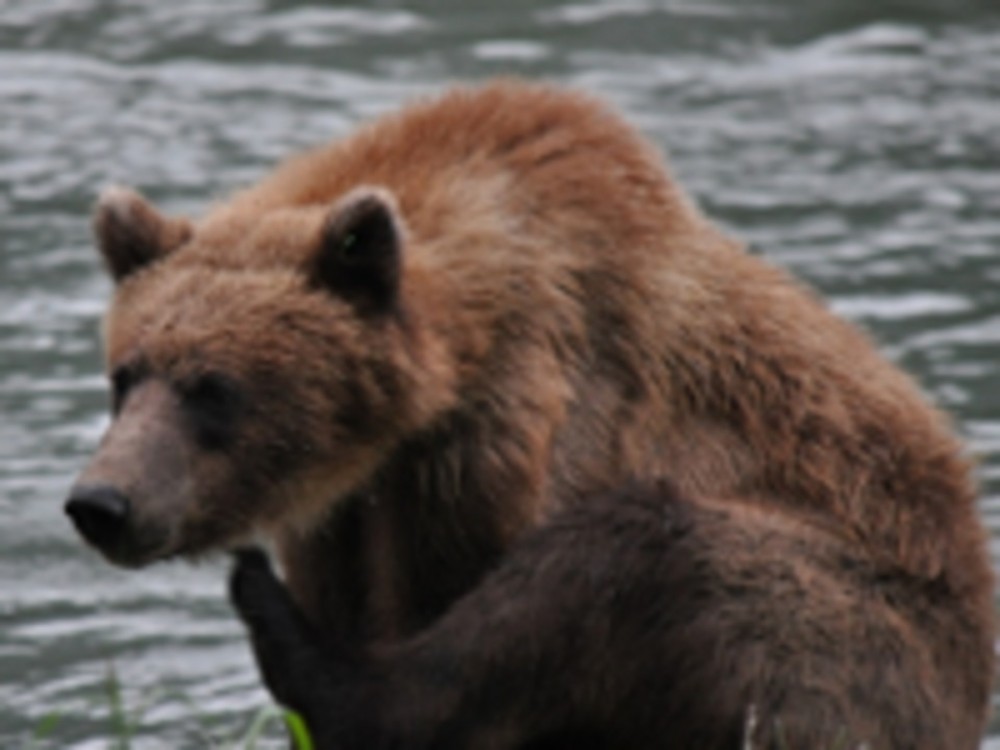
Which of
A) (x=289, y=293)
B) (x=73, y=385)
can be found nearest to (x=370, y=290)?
(x=289, y=293)

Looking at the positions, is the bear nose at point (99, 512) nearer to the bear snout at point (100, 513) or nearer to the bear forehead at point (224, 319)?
the bear snout at point (100, 513)

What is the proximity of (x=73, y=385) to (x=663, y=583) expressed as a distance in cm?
534

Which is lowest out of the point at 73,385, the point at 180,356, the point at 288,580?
the point at 73,385

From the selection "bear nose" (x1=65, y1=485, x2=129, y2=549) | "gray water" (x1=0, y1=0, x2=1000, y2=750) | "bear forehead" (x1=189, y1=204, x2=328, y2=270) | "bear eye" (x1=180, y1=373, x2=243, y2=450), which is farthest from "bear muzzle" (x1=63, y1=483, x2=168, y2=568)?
"gray water" (x1=0, y1=0, x2=1000, y2=750)

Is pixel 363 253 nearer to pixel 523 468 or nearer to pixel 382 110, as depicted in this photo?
pixel 523 468

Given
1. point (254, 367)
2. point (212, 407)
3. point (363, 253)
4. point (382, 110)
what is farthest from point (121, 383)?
point (382, 110)

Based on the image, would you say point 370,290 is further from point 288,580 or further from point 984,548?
point 984,548

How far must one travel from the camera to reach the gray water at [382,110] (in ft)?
34.8

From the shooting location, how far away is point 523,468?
7414 mm

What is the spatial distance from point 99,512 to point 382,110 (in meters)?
8.28

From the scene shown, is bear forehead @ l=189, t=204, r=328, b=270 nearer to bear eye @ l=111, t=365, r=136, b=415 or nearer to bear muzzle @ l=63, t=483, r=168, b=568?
bear eye @ l=111, t=365, r=136, b=415

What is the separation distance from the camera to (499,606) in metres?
7.34

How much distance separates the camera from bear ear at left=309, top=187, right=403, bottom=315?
726cm

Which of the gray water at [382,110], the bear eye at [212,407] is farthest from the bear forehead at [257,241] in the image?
the gray water at [382,110]
